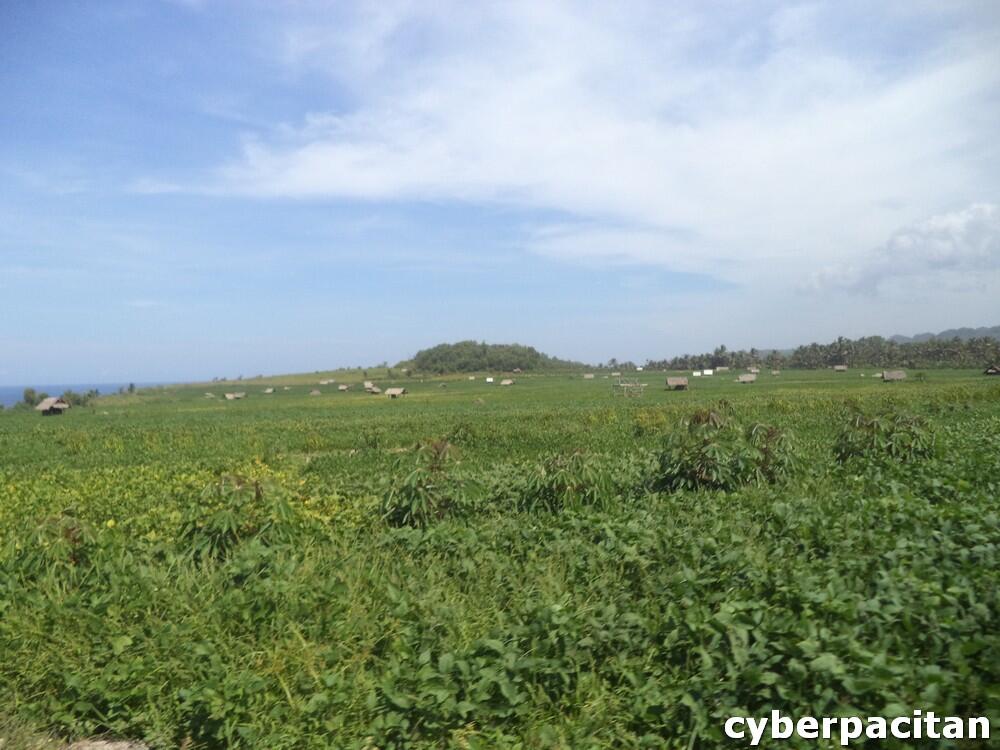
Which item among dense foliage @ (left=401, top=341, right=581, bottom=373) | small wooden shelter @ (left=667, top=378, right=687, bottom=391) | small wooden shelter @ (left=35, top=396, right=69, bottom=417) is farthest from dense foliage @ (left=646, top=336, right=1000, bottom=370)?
small wooden shelter @ (left=35, top=396, right=69, bottom=417)

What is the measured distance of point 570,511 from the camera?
6.64m

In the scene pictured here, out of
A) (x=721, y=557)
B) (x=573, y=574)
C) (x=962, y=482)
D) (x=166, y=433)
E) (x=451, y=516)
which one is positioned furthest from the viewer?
(x=166, y=433)

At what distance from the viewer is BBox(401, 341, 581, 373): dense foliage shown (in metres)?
115

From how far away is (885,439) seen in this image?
924 centimetres

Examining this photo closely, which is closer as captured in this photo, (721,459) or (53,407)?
(721,459)

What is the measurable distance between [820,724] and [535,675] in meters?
1.45

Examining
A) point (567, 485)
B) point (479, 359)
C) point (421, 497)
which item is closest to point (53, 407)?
point (421, 497)

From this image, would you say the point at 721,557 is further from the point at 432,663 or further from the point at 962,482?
the point at 962,482

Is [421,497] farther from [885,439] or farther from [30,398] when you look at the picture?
[30,398]

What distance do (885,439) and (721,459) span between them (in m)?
3.09

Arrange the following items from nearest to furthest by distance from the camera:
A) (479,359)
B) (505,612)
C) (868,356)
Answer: (505,612) < (868,356) < (479,359)

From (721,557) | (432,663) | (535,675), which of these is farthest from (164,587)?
(721,557)

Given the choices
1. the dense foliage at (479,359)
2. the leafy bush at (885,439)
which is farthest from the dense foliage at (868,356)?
the leafy bush at (885,439)

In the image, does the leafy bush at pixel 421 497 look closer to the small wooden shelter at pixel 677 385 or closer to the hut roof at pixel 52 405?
the small wooden shelter at pixel 677 385
